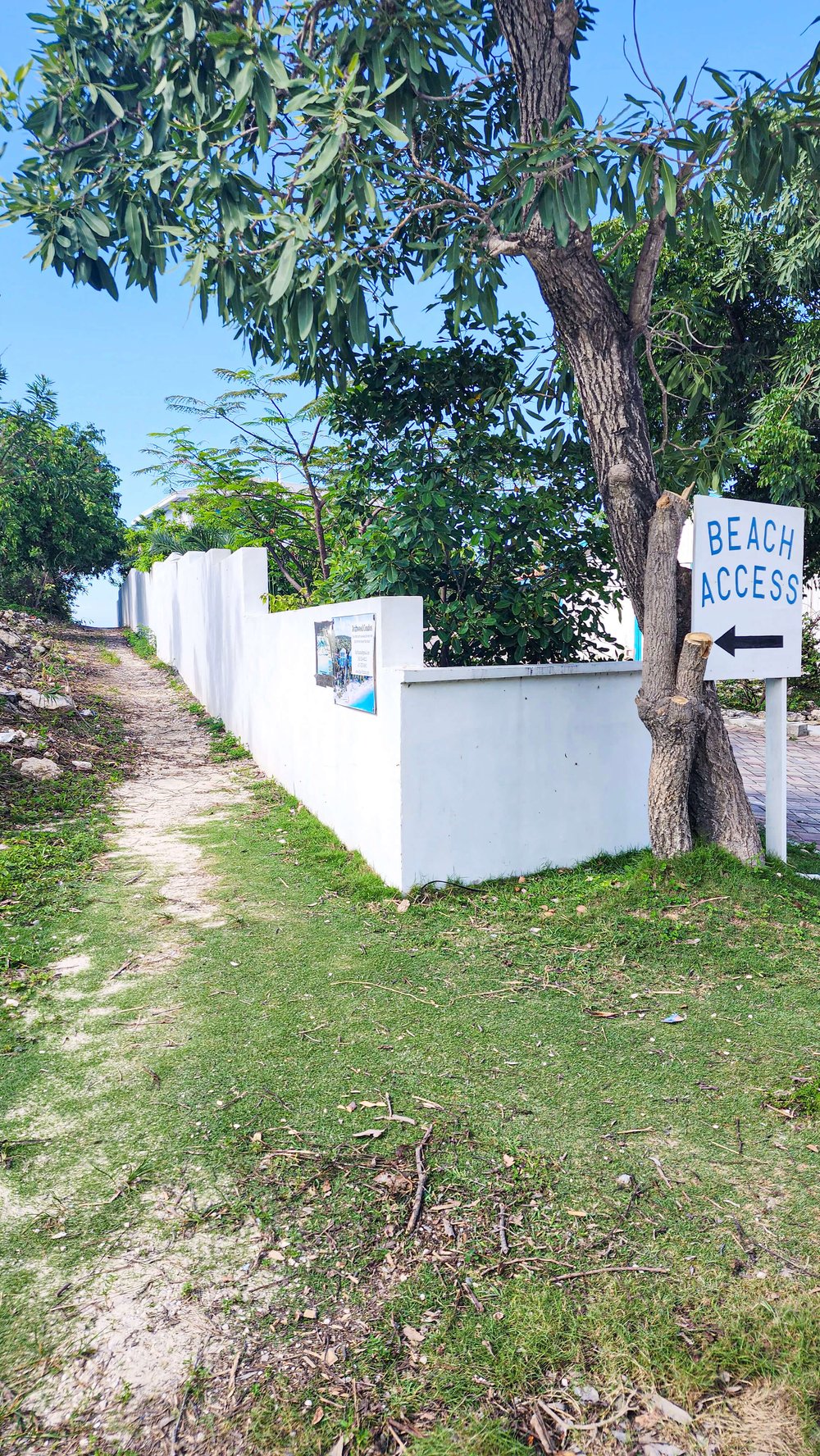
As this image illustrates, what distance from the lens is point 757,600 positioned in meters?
5.42

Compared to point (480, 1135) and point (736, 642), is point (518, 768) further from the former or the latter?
point (480, 1135)

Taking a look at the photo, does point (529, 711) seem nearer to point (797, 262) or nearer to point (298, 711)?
point (298, 711)

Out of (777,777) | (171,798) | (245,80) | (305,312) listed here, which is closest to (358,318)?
(305,312)

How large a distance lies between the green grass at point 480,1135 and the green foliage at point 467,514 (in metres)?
1.98

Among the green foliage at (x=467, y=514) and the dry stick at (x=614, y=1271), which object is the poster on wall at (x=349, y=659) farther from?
the dry stick at (x=614, y=1271)

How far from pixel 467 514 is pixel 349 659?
1.22 meters

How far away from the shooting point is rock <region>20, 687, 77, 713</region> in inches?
430

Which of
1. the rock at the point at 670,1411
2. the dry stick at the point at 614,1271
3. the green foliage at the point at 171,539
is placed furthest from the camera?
the green foliage at the point at 171,539

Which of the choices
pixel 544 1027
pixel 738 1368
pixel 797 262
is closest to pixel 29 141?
pixel 544 1027

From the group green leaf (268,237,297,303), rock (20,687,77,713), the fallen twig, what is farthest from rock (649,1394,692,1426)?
rock (20,687,77,713)

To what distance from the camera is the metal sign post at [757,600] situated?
5.10 m

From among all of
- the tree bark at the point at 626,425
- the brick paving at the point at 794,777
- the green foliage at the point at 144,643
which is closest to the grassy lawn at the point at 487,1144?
the tree bark at the point at 626,425

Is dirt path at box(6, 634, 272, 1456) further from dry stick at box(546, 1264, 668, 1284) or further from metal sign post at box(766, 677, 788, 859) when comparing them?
metal sign post at box(766, 677, 788, 859)

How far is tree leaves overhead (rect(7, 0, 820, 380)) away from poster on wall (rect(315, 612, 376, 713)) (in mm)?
1595
